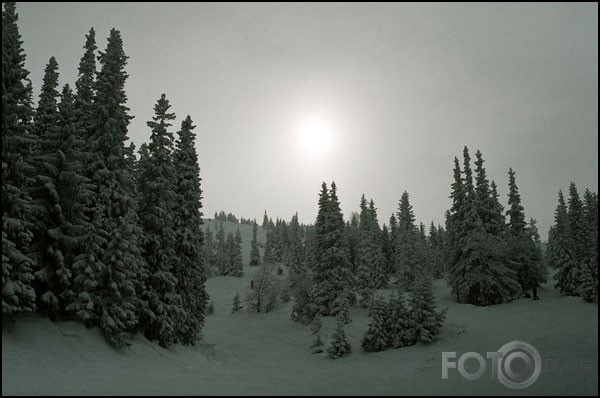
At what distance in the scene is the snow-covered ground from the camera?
43.3ft

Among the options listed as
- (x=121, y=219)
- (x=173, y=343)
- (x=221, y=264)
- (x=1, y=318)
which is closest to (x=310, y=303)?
(x=173, y=343)

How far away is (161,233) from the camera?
24531 millimetres

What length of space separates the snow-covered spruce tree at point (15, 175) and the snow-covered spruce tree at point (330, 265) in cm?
2783

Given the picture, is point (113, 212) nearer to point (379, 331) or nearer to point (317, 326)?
point (379, 331)

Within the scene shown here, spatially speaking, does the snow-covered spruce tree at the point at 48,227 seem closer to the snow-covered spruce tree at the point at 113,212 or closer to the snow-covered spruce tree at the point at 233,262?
the snow-covered spruce tree at the point at 113,212

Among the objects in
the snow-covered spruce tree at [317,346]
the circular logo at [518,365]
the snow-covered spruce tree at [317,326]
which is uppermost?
the circular logo at [518,365]

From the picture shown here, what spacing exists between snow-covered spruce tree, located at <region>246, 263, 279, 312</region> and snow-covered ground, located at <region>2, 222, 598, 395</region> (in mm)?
27740

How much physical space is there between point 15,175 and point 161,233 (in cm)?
912

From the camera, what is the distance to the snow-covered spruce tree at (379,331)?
88.8 ft

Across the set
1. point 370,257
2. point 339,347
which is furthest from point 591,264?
point 370,257

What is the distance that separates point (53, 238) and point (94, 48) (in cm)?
Result: 1330

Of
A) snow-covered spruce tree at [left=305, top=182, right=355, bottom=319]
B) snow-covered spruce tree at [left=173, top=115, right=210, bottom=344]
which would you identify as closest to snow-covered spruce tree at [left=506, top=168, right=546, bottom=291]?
snow-covered spruce tree at [left=305, top=182, right=355, bottom=319]

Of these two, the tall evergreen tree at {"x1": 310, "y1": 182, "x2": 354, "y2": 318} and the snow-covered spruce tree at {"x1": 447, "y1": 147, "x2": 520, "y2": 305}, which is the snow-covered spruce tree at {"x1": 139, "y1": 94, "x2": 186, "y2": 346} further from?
the snow-covered spruce tree at {"x1": 447, "y1": 147, "x2": 520, "y2": 305}

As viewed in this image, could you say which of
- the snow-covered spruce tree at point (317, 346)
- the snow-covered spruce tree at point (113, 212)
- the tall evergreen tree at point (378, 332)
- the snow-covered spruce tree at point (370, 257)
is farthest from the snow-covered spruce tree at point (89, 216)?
the snow-covered spruce tree at point (370, 257)
